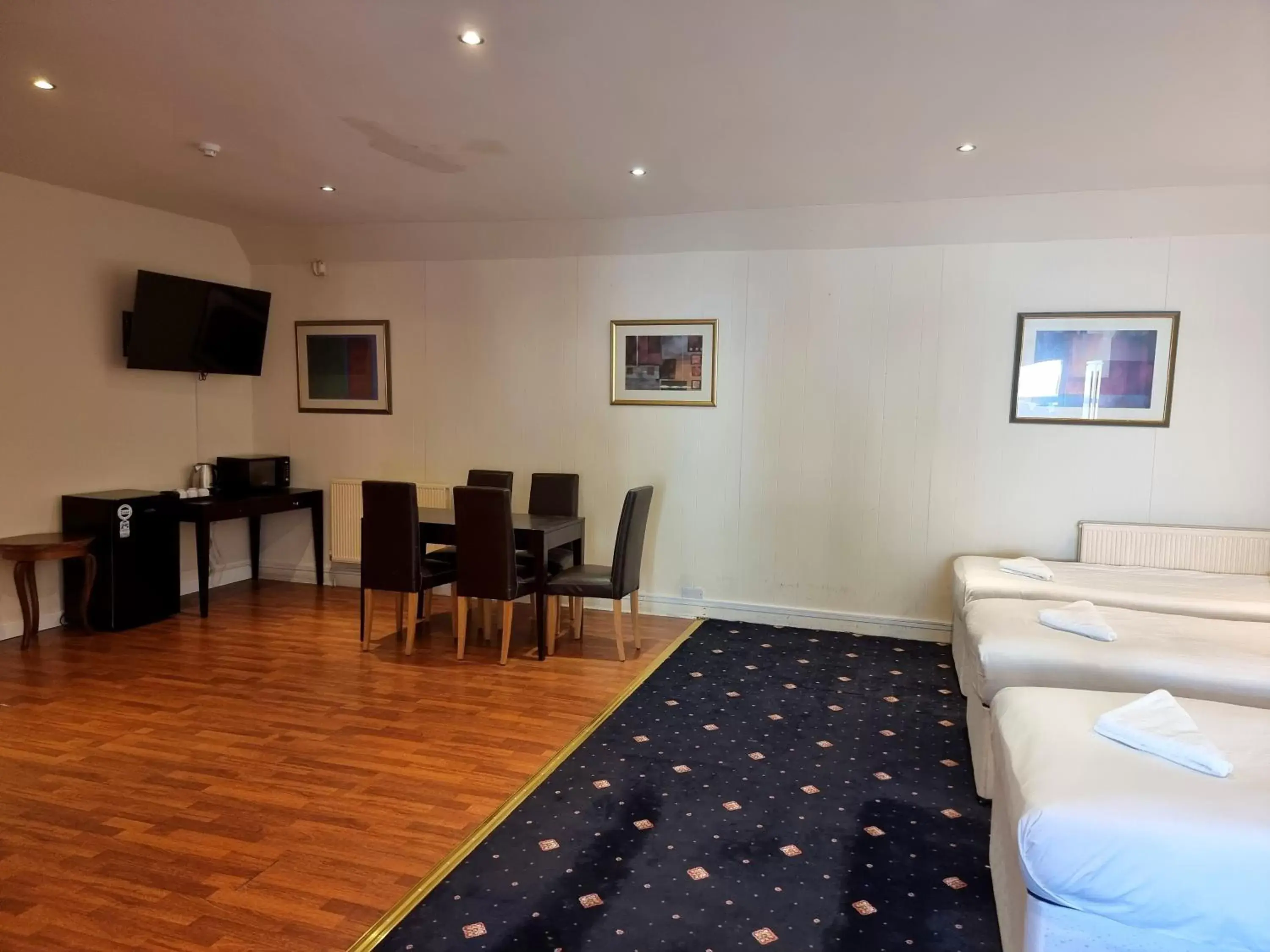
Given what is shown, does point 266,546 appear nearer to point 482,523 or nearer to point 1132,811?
point 482,523

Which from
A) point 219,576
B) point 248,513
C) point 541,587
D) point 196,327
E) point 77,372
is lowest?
point 219,576

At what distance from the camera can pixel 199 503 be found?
5.41 m

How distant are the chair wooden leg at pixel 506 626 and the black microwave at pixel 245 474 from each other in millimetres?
2707

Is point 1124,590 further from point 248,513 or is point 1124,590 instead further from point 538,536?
point 248,513

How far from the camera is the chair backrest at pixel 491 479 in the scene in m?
5.68

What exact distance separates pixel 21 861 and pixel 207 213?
4664 millimetres

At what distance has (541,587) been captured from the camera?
466 cm

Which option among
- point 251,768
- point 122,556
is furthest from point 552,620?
point 122,556

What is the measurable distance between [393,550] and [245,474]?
82.5 inches

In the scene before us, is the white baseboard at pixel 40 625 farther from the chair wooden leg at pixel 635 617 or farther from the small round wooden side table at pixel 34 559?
the chair wooden leg at pixel 635 617

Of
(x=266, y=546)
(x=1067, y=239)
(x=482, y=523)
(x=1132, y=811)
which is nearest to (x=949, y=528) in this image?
(x=1067, y=239)

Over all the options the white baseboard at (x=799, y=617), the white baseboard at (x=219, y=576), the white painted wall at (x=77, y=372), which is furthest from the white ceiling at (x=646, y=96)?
the white baseboard at (x=219, y=576)

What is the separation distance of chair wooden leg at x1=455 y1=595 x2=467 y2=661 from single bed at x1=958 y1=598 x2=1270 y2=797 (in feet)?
9.05

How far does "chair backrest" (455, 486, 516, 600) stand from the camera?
4.47m
